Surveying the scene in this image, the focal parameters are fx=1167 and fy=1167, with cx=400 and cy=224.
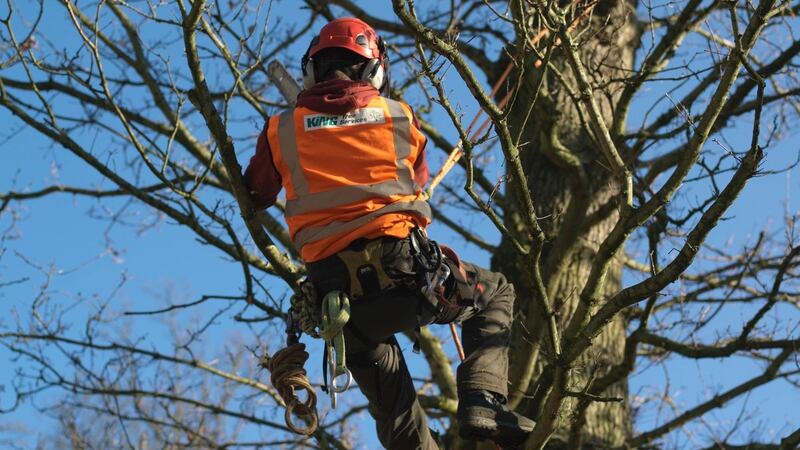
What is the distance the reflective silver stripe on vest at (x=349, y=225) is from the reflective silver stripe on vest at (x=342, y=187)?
0.17 ft

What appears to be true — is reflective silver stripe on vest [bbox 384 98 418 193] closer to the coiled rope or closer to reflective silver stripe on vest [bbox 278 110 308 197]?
reflective silver stripe on vest [bbox 278 110 308 197]

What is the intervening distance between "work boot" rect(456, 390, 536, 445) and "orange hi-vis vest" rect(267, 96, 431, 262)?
0.73m

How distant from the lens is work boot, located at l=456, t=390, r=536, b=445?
15.0 ft

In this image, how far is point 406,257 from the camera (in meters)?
4.53

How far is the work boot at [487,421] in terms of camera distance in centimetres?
456

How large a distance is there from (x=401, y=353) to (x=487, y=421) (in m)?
0.52

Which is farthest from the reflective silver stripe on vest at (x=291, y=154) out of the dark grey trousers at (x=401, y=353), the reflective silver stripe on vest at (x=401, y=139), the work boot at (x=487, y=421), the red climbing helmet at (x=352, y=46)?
the work boot at (x=487, y=421)

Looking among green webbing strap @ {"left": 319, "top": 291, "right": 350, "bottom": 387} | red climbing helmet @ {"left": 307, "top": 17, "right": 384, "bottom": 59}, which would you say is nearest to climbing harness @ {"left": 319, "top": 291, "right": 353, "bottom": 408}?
green webbing strap @ {"left": 319, "top": 291, "right": 350, "bottom": 387}

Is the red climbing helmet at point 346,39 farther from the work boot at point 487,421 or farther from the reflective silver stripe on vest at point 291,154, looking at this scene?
the work boot at point 487,421

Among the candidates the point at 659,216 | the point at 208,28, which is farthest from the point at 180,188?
the point at 659,216

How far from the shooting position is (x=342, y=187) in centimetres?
450

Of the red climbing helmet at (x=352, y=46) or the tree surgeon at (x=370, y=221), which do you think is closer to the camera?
the tree surgeon at (x=370, y=221)

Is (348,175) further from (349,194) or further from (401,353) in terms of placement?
(401,353)

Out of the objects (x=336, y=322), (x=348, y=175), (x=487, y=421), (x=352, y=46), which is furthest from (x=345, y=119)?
(x=487, y=421)
